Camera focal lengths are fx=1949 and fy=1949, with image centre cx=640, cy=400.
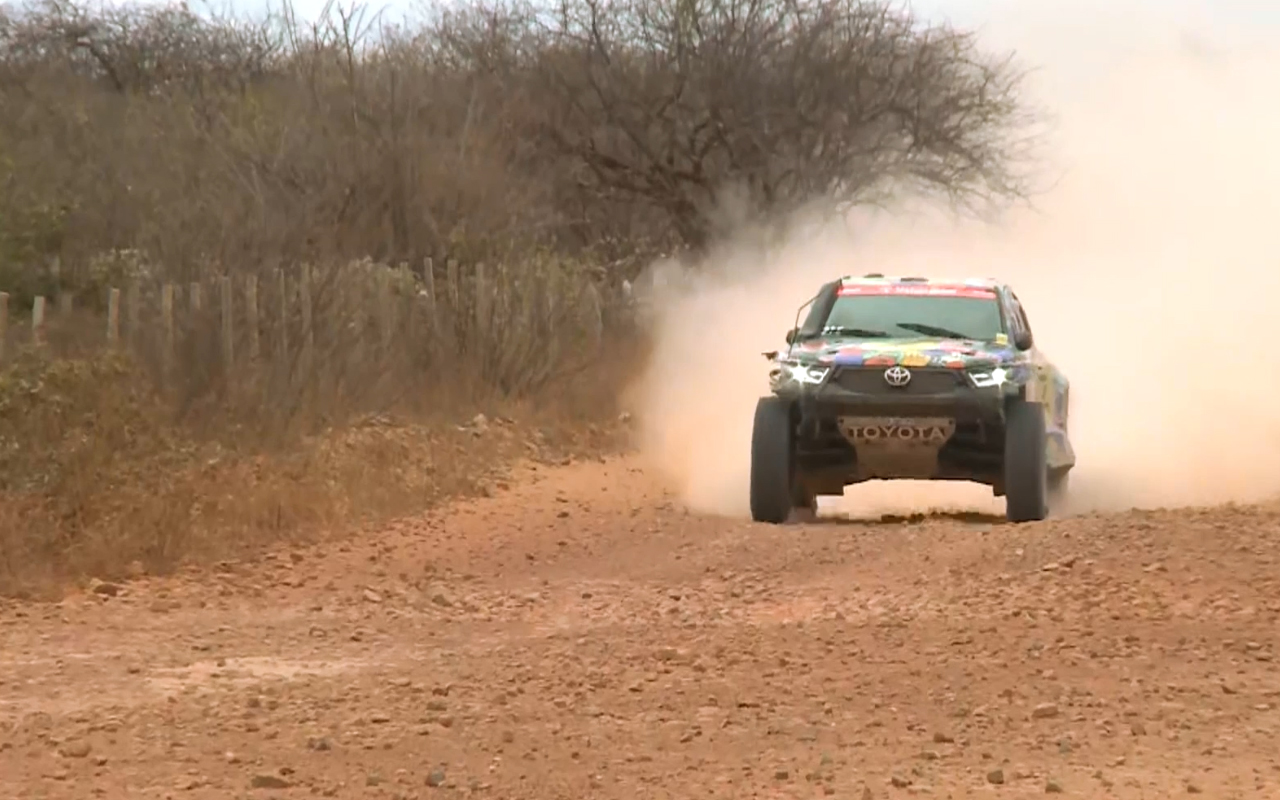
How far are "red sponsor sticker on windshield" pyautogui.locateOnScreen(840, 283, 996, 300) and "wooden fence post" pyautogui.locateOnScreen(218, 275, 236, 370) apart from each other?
18.5ft

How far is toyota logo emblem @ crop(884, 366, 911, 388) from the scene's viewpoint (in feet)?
41.9

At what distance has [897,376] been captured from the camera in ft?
41.9

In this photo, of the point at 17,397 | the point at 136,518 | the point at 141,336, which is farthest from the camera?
the point at 141,336

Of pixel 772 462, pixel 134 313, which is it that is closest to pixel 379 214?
pixel 134 313

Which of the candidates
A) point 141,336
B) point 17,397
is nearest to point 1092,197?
point 141,336

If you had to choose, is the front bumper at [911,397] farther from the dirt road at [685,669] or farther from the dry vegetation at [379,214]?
the dry vegetation at [379,214]

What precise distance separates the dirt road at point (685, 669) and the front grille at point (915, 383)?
39.0 inches

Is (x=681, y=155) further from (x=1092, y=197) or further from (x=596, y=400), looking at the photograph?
(x=596, y=400)

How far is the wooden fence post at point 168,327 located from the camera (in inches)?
641

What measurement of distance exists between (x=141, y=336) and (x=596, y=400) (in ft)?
21.4

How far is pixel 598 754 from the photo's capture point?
6.63 meters

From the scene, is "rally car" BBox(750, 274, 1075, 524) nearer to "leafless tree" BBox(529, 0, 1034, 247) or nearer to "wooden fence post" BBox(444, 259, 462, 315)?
"wooden fence post" BBox(444, 259, 462, 315)

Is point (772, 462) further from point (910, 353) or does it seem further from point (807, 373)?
point (910, 353)

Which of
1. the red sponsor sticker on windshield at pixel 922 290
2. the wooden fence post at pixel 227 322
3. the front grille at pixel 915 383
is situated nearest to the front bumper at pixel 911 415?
the front grille at pixel 915 383
